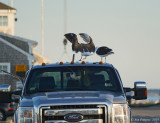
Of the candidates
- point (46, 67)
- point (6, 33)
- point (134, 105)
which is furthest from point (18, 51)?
point (46, 67)

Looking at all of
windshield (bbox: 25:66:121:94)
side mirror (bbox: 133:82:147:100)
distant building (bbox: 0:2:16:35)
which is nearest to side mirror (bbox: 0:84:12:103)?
windshield (bbox: 25:66:121:94)

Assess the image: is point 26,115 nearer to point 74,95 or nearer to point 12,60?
point 74,95

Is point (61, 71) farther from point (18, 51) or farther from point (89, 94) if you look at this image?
point (18, 51)

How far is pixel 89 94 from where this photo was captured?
10.0m

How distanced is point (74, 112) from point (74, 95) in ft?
1.53

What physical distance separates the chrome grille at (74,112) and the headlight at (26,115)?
0.19 meters

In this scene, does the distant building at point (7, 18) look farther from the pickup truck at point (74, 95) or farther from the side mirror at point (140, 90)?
the side mirror at point (140, 90)

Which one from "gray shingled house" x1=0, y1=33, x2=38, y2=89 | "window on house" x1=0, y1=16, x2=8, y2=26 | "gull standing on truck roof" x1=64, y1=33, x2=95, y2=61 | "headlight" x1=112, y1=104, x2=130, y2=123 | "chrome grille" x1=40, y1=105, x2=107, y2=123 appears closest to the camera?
"chrome grille" x1=40, y1=105, x2=107, y2=123

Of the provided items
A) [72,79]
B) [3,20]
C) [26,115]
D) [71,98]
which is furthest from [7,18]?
[71,98]

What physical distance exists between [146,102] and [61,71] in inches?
1808

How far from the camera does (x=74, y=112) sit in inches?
375

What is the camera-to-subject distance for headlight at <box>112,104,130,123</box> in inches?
379

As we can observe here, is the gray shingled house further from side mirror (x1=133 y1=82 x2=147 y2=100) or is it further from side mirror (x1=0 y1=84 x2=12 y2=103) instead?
side mirror (x1=133 y1=82 x2=147 y2=100)

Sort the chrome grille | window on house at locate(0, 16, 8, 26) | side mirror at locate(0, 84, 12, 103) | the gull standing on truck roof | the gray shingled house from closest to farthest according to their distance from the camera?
1. the chrome grille
2. side mirror at locate(0, 84, 12, 103)
3. the gull standing on truck roof
4. the gray shingled house
5. window on house at locate(0, 16, 8, 26)
